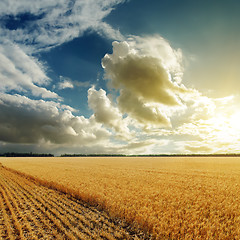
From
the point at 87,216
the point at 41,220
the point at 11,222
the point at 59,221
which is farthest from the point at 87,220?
the point at 11,222

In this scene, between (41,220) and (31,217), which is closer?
(41,220)

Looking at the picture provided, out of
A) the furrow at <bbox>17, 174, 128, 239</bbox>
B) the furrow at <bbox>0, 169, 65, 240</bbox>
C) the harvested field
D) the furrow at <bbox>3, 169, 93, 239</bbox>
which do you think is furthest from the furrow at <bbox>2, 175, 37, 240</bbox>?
the furrow at <bbox>17, 174, 128, 239</bbox>

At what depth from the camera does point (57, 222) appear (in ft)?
24.8

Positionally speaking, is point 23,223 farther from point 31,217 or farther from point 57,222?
point 57,222

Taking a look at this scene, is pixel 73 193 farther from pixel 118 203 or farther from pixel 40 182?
pixel 40 182

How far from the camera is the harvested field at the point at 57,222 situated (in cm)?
659

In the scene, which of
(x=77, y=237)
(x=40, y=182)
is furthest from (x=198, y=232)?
(x=40, y=182)

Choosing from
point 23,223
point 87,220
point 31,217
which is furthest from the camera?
point 31,217

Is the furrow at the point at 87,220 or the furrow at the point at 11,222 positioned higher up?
the furrow at the point at 87,220

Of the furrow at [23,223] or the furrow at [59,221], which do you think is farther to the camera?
the furrow at [23,223]

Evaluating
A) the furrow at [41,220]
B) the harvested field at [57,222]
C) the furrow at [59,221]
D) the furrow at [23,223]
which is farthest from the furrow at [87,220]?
the furrow at [23,223]

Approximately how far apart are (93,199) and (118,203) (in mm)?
2040

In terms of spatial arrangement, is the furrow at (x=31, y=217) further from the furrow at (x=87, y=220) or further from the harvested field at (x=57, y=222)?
the furrow at (x=87, y=220)

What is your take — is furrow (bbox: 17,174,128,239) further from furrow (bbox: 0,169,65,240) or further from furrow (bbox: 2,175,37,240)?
furrow (bbox: 2,175,37,240)
